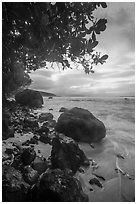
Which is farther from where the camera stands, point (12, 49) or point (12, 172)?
point (12, 49)

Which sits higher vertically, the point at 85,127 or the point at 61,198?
the point at 85,127

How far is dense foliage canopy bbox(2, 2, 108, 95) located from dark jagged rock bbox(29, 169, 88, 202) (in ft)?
8.13

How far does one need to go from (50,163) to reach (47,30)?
326 centimetres

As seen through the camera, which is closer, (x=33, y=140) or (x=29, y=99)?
(x=33, y=140)

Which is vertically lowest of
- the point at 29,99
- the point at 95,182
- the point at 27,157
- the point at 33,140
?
the point at 95,182

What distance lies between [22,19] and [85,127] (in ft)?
14.5

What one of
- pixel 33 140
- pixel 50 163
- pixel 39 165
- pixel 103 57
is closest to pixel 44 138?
pixel 33 140

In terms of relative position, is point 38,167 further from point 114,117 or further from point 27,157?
point 114,117

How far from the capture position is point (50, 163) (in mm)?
4848

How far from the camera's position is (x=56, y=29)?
4285mm

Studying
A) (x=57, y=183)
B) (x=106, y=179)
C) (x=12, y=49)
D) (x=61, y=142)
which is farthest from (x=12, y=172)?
(x=12, y=49)

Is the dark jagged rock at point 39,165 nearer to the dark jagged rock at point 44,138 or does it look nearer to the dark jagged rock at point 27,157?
the dark jagged rock at point 27,157

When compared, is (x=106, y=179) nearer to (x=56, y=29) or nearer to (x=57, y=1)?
(x=56, y=29)

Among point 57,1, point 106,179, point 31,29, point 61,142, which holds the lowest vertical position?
point 106,179
